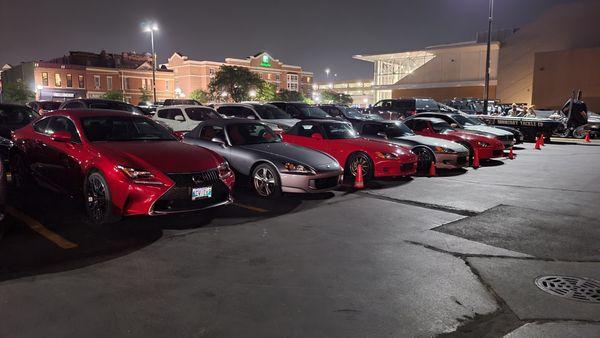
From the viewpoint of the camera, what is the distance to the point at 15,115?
11023 millimetres

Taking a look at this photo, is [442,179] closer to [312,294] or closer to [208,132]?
[208,132]

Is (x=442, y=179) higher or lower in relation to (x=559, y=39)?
lower

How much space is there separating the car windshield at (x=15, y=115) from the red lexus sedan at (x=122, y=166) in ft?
14.0

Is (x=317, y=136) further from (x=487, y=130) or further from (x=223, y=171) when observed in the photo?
(x=487, y=130)

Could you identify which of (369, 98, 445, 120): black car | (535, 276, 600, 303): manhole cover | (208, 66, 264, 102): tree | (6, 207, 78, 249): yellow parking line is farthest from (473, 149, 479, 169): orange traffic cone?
(208, 66, 264, 102): tree

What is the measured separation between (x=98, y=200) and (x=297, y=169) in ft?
10.7

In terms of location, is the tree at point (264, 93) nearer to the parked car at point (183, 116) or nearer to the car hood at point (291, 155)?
the parked car at point (183, 116)

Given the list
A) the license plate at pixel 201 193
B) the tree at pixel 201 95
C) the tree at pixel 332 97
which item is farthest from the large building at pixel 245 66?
the license plate at pixel 201 193

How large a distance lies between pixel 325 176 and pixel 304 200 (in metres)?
0.58

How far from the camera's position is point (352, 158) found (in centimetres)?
998

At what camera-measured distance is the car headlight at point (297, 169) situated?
767 cm

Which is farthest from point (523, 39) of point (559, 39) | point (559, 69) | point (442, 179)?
point (442, 179)

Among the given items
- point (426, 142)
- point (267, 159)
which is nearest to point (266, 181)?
point (267, 159)

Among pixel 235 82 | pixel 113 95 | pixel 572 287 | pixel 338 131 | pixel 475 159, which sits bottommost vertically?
pixel 572 287
